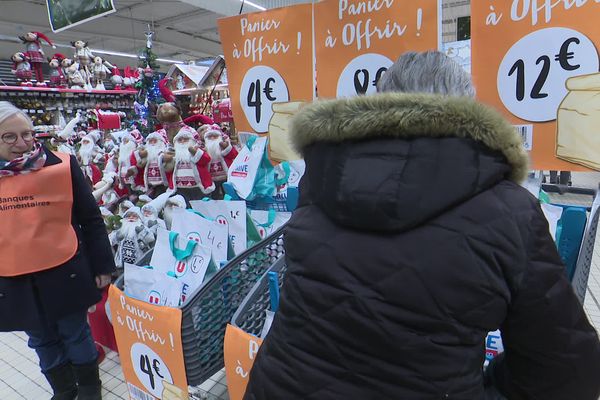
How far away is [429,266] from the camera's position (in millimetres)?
737

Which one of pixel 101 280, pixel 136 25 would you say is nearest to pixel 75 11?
pixel 101 280

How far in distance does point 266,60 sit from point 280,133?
0.38 metres

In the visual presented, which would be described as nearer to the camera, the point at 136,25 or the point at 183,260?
the point at 183,260

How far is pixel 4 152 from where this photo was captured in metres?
1.67

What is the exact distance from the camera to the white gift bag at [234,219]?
177 centimetres

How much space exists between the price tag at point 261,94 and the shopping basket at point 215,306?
0.77m

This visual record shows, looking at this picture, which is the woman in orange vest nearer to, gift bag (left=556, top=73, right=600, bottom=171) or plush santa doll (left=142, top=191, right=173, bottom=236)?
plush santa doll (left=142, top=191, right=173, bottom=236)

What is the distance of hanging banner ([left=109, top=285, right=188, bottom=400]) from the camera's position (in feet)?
4.68

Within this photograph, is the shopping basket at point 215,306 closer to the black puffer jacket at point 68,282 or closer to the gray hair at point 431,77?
the black puffer jacket at point 68,282

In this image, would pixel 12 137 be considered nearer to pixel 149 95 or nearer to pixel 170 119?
pixel 170 119

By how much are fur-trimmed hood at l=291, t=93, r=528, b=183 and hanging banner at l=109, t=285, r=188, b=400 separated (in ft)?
3.05

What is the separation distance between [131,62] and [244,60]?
17.4m

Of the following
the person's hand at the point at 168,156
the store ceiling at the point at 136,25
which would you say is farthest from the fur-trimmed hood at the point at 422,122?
the store ceiling at the point at 136,25

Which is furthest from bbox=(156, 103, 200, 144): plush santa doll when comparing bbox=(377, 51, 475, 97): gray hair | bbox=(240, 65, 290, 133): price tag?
bbox=(377, 51, 475, 97): gray hair
